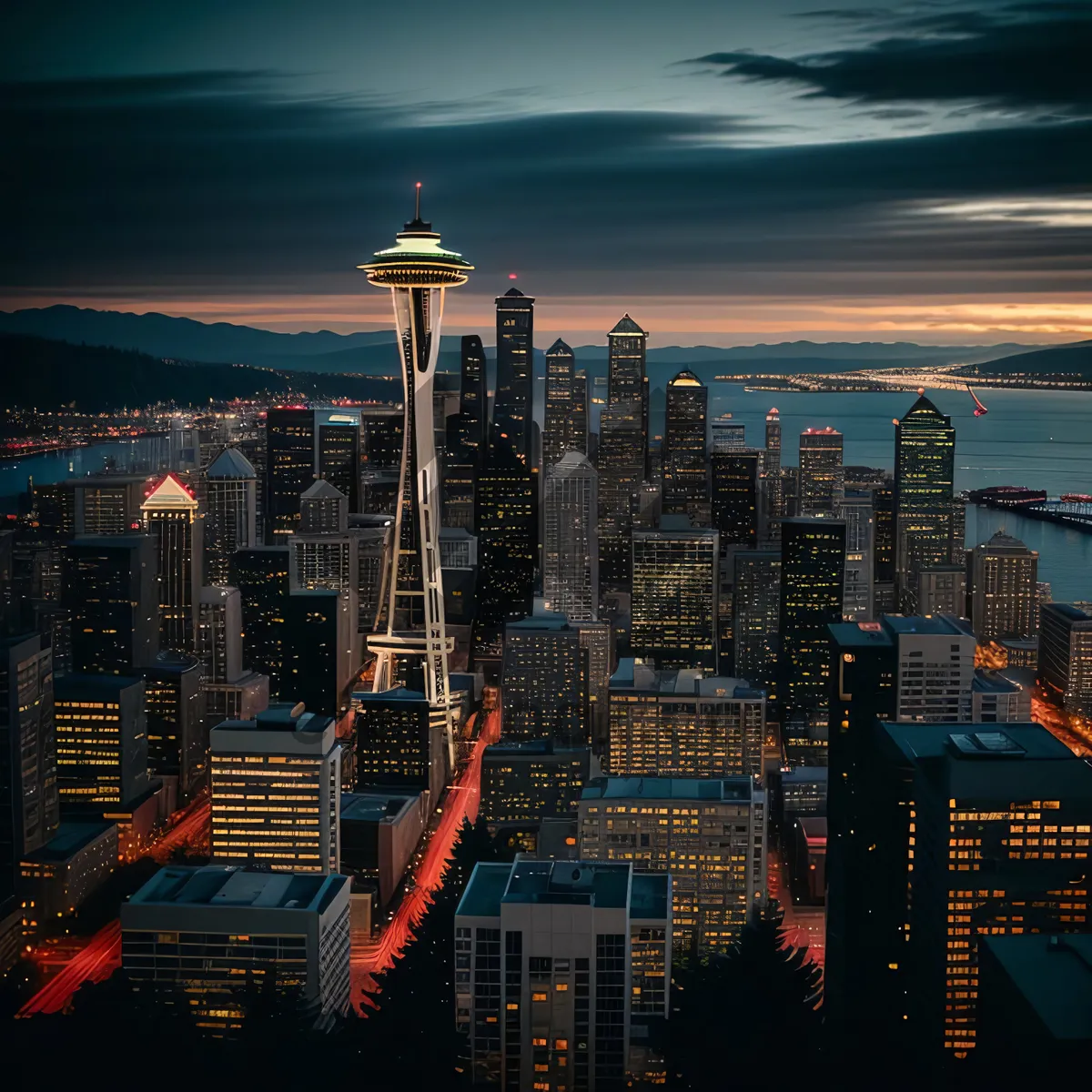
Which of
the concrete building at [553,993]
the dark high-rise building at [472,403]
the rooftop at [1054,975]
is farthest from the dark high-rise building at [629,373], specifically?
the rooftop at [1054,975]

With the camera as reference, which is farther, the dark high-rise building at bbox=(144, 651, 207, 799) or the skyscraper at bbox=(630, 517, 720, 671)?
the skyscraper at bbox=(630, 517, 720, 671)

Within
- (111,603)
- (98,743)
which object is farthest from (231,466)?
(98,743)

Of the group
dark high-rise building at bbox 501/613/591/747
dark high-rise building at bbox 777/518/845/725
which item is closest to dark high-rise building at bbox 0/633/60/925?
dark high-rise building at bbox 501/613/591/747

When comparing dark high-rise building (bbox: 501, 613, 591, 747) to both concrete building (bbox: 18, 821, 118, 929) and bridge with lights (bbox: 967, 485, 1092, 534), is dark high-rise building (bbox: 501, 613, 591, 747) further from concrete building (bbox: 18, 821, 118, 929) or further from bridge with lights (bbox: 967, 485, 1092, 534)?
concrete building (bbox: 18, 821, 118, 929)

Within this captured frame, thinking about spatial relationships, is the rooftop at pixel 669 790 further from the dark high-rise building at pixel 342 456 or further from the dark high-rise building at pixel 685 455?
the dark high-rise building at pixel 685 455

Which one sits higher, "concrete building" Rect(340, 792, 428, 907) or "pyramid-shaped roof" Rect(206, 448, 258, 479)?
"pyramid-shaped roof" Rect(206, 448, 258, 479)

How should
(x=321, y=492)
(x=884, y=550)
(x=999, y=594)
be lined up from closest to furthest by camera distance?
(x=999, y=594) → (x=884, y=550) → (x=321, y=492)

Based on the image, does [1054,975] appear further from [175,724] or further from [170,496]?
[170,496]
